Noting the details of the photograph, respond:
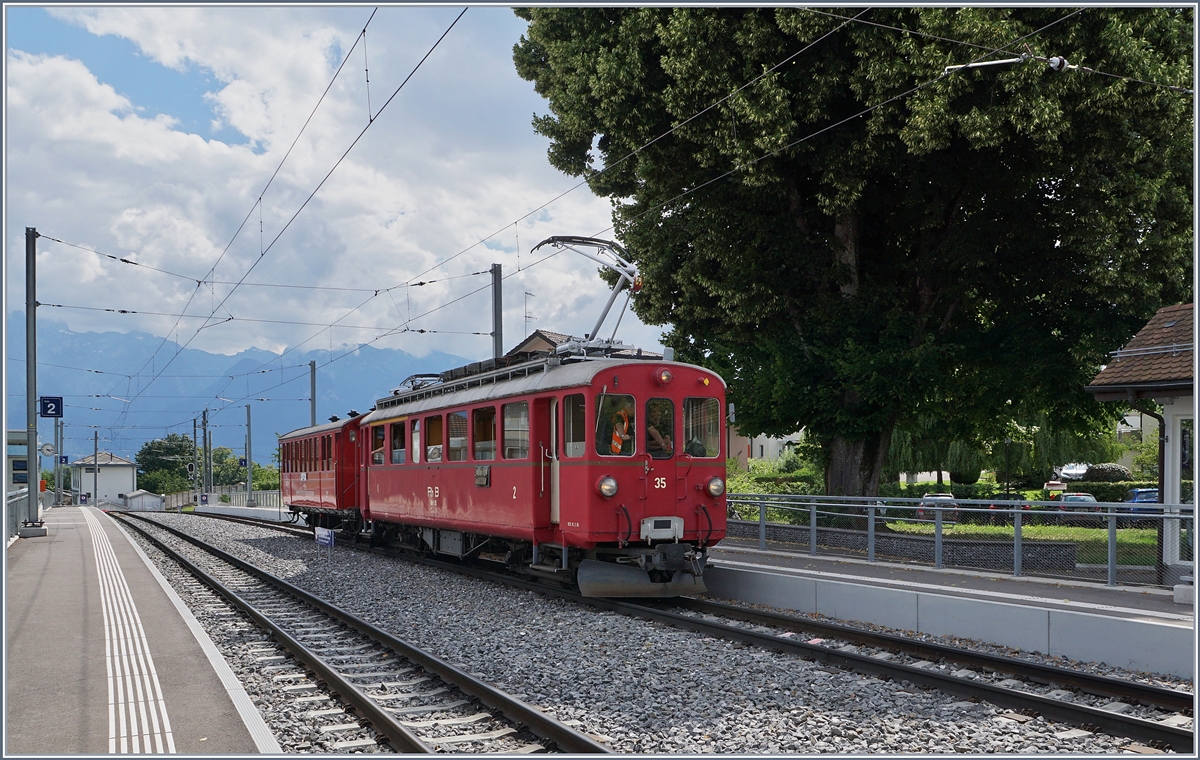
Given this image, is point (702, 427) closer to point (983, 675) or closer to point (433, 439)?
point (983, 675)

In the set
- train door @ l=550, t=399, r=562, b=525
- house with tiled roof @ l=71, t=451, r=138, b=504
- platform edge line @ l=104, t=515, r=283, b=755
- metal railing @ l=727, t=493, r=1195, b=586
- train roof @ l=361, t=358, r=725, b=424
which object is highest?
train roof @ l=361, t=358, r=725, b=424

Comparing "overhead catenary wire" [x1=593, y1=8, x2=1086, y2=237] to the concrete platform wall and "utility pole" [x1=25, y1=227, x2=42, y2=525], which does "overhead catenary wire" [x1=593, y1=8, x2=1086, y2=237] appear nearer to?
the concrete platform wall

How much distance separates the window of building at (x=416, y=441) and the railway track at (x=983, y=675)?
22.5 ft

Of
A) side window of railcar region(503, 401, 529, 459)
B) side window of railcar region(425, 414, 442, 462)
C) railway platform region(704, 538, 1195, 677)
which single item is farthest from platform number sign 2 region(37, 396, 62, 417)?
railway platform region(704, 538, 1195, 677)

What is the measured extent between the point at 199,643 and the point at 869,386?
13520 mm

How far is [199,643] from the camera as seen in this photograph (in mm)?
9094

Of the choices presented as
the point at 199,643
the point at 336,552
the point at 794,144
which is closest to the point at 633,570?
the point at 199,643

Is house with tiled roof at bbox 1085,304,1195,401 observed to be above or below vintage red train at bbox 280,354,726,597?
above

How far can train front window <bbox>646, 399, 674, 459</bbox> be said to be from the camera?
12.3 m

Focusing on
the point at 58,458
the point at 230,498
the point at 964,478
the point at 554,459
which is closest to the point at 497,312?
the point at 554,459

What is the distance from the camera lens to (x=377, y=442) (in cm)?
2020

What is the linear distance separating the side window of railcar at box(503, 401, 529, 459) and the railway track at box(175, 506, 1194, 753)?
2.77 meters

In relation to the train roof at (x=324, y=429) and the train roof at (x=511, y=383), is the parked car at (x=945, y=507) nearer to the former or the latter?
the train roof at (x=511, y=383)

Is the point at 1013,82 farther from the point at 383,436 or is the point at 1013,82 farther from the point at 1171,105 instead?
the point at 383,436
